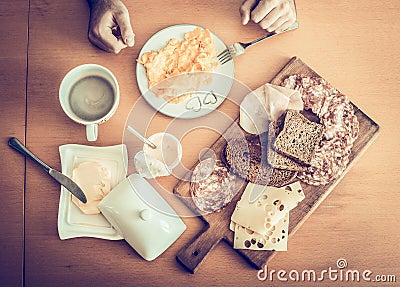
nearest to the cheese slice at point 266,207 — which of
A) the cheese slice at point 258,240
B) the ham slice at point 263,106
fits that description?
the cheese slice at point 258,240

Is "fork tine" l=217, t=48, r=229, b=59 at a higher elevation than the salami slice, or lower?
higher

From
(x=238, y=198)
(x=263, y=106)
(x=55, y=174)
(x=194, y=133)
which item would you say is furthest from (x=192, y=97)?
(x=55, y=174)

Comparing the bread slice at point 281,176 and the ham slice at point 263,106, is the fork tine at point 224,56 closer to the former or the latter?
the ham slice at point 263,106

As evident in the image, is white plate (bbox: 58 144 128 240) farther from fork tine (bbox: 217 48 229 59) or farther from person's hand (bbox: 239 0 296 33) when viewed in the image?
person's hand (bbox: 239 0 296 33)

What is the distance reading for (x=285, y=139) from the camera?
1.30 m

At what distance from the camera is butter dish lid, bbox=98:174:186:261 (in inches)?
47.3

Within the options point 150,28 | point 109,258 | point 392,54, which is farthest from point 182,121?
point 392,54

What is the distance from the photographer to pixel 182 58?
1.29 meters

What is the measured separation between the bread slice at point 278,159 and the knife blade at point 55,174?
0.54 m

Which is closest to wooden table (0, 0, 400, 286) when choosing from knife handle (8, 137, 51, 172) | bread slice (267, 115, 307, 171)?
knife handle (8, 137, 51, 172)

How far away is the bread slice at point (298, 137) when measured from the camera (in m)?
1.29

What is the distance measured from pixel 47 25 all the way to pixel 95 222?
0.60m

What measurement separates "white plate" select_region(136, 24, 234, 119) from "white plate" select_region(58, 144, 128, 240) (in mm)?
166

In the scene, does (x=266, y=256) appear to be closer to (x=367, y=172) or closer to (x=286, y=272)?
(x=286, y=272)
